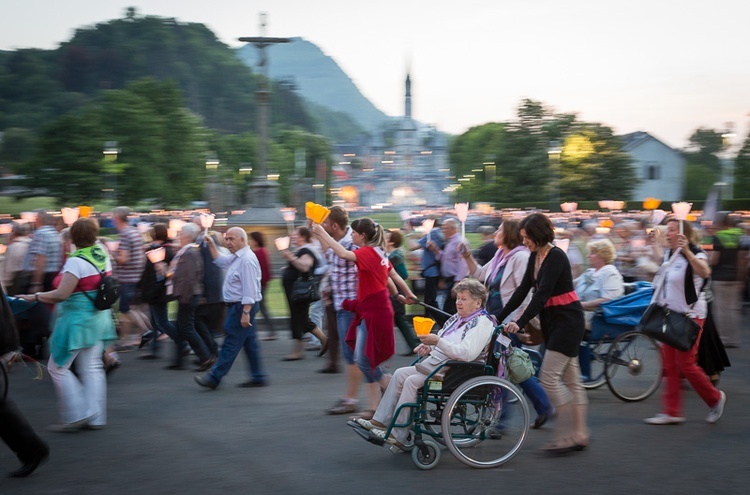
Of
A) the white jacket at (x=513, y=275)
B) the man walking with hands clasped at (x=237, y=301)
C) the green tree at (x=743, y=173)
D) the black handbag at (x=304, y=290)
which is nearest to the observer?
the white jacket at (x=513, y=275)

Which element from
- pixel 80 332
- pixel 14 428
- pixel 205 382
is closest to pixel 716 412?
pixel 205 382

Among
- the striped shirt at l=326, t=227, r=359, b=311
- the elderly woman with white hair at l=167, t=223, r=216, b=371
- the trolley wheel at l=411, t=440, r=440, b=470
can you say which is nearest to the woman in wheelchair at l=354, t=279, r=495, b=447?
the trolley wheel at l=411, t=440, r=440, b=470

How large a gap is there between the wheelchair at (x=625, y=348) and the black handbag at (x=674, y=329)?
95cm

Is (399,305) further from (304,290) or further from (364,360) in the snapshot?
(364,360)

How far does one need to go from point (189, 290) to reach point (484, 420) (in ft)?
15.7

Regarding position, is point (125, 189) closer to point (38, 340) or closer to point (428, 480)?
point (38, 340)

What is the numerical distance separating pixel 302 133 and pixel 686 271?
118116 mm

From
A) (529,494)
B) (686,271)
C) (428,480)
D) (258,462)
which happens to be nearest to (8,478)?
(258,462)

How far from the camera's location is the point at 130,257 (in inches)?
439

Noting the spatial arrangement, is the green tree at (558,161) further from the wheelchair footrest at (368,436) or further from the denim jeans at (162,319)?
the wheelchair footrest at (368,436)

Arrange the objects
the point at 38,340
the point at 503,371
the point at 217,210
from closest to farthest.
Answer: the point at 503,371, the point at 38,340, the point at 217,210

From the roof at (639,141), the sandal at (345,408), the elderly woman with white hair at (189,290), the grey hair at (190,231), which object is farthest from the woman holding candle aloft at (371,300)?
the roof at (639,141)

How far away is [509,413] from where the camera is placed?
20.1 feet

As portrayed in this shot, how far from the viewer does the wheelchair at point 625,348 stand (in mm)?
8234
